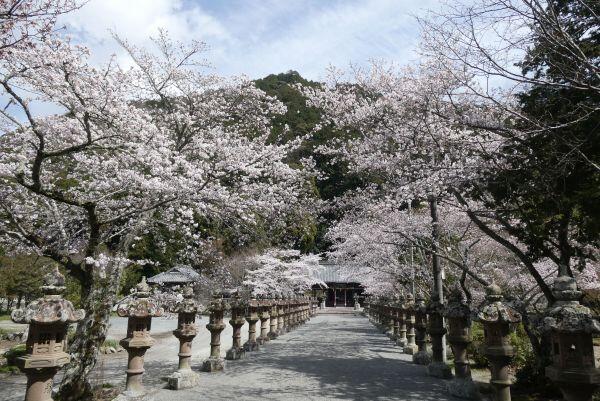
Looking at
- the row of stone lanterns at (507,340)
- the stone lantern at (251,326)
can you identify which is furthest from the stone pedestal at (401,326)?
the stone lantern at (251,326)

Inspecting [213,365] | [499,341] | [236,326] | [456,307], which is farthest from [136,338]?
[456,307]

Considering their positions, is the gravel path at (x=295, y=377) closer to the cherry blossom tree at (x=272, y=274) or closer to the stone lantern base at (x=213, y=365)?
the stone lantern base at (x=213, y=365)

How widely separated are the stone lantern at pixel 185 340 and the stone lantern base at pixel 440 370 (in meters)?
5.39

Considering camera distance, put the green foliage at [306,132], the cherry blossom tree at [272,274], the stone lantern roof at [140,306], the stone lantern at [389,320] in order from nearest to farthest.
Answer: the stone lantern roof at [140,306] → the green foliage at [306,132] → the stone lantern at [389,320] → the cherry blossom tree at [272,274]

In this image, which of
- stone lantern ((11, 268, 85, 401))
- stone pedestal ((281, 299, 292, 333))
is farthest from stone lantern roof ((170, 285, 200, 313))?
stone pedestal ((281, 299, 292, 333))

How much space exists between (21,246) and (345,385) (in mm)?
7118

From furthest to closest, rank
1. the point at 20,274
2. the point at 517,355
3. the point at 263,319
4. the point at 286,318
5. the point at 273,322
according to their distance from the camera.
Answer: the point at 286,318 → the point at 20,274 → the point at 273,322 → the point at 263,319 → the point at 517,355

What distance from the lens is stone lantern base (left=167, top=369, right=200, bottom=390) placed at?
8.02 m

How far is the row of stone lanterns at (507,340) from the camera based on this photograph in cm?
388

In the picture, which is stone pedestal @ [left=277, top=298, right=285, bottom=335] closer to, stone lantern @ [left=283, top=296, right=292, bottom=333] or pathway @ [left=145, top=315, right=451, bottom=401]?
stone lantern @ [left=283, top=296, right=292, bottom=333]

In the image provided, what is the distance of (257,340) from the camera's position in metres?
14.7

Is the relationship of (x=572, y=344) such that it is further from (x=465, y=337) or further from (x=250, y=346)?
(x=250, y=346)

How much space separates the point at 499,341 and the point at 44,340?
6.09 m

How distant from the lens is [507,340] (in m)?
5.98
